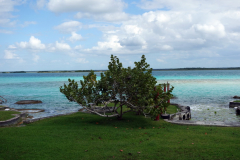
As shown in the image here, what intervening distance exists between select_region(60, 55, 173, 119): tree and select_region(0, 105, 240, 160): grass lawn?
4.65ft

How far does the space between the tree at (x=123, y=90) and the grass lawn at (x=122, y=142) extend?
1419mm

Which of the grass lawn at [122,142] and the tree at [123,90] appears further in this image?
the tree at [123,90]

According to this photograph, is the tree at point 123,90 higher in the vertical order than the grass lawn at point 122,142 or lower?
higher

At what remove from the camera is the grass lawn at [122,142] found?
8727 millimetres

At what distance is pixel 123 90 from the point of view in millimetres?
14695

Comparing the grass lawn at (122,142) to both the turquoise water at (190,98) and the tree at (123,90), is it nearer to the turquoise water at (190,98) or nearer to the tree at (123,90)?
the tree at (123,90)

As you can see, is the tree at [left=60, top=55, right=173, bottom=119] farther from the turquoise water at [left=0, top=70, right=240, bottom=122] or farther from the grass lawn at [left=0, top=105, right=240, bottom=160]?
the turquoise water at [left=0, top=70, right=240, bottom=122]

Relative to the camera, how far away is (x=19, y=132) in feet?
40.0

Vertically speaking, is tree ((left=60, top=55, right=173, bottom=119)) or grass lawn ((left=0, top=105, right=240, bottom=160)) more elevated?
tree ((left=60, top=55, right=173, bottom=119))

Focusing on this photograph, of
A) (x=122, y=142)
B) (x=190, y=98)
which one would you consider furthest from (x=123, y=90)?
(x=190, y=98)

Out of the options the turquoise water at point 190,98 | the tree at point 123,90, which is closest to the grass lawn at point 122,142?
the tree at point 123,90

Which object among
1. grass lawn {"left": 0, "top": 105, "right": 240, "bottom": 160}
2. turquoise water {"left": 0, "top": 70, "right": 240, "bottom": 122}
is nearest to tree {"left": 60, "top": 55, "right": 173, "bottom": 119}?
grass lawn {"left": 0, "top": 105, "right": 240, "bottom": 160}

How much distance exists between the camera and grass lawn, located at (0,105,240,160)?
344 inches

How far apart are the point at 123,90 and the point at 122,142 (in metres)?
4.77
